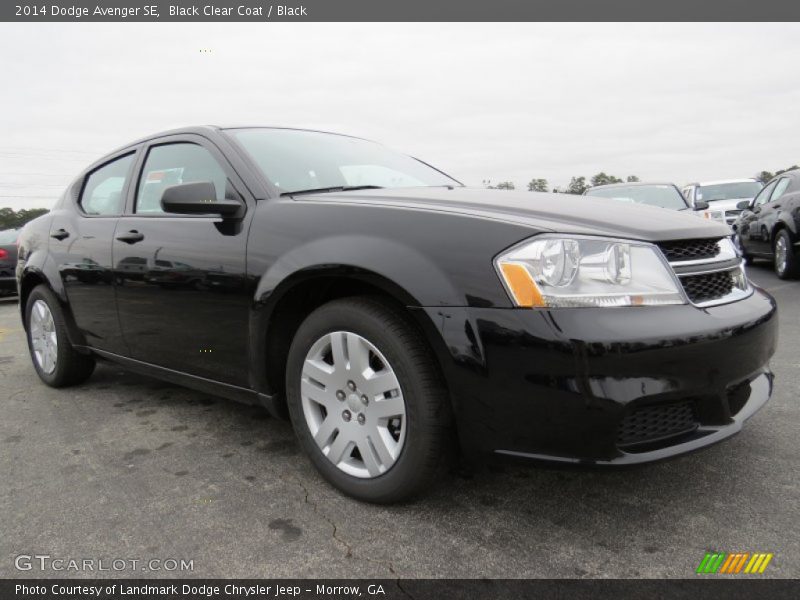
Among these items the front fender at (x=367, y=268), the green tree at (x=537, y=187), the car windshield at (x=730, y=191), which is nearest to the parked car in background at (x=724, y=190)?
the car windshield at (x=730, y=191)

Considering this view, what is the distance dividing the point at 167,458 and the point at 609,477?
1882 millimetres

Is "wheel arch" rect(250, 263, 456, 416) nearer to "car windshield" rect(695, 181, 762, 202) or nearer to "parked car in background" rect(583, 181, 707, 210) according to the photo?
"parked car in background" rect(583, 181, 707, 210)

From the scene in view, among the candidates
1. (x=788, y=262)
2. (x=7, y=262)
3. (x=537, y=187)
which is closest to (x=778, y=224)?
(x=788, y=262)

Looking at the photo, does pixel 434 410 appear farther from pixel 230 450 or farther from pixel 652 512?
pixel 230 450

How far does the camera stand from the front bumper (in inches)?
66.9

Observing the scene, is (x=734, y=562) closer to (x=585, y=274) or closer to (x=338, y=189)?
(x=585, y=274)

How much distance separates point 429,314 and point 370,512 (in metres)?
0.77

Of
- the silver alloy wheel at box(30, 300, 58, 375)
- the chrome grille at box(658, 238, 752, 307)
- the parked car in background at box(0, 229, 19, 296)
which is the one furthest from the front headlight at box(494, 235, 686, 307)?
the parked car in background at box(0, 229, 19, 296)

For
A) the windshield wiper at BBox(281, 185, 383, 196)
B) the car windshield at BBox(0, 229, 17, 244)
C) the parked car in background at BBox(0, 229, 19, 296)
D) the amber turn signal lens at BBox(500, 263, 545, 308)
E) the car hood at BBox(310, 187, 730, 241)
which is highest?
the windshield wiper at BBox(281, 185, 383, 196)

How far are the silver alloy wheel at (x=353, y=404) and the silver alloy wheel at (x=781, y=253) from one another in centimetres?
757

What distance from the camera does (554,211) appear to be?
2086mm

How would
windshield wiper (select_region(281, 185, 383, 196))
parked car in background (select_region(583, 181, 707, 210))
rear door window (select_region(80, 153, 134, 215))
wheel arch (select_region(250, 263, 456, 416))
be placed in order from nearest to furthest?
wheel arch (select_region(250, 263, 456, 416))
windshield wiper (select_region(281, 185, 383, 196))
rear door window (select_region(80, 153, 134, 215))
parked car in background (select_region(583, 181, 707, 210))

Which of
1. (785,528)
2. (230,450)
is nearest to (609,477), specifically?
(785,528)

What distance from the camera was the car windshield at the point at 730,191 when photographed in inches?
520
